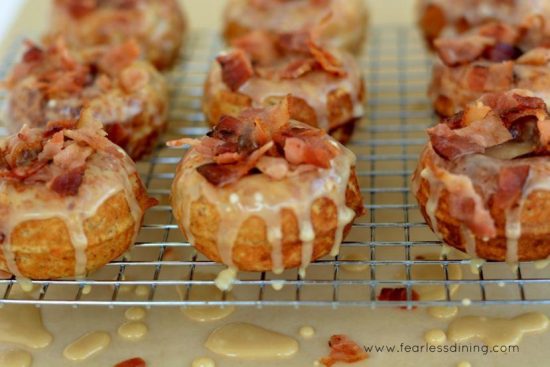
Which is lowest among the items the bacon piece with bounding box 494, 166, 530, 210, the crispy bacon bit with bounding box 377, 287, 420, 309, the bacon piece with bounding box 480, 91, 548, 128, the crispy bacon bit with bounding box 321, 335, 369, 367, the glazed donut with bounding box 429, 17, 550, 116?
the crispy bacon bit with bounding box 321, 335, 369, 367

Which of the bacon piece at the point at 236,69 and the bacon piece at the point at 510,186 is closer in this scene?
the bacon piece at the point at 510,186

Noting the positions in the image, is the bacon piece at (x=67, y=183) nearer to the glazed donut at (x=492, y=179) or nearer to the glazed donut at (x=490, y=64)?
the glazed donut at (x=492, y=179)

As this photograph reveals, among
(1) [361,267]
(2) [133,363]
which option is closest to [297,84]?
(1) [361,267]

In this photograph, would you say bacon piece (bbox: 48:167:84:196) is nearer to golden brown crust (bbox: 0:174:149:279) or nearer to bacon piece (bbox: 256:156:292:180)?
golden brown crust (bbox: 0:174:149:279)

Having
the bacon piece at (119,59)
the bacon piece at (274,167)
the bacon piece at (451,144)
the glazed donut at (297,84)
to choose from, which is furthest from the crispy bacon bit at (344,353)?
the bacon piece at (119,59)

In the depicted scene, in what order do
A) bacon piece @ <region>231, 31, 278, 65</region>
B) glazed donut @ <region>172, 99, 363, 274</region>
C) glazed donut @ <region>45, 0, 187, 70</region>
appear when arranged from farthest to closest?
glazed donut @ <region>45, 0, 187, 70</region> → bacon piece @ <region>231, 31, 278, 65</region> → glazed donut @ <region>172, 99, 363, 274</region>

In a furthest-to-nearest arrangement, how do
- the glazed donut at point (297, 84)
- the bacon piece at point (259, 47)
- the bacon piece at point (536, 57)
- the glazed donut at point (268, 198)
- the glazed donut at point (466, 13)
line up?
the glazed donut at point (466, 13) → the bacon piece at point (259, 47) → the glazed donut at point (297, 84) → the bacon piece at point (536, 57) → the glazed donut at point (268, 198)

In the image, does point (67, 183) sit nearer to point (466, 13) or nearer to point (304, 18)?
point (304, 18)

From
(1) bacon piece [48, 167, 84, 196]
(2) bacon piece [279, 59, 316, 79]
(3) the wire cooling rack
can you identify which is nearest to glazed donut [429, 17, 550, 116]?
(3) the wire cooling rack
